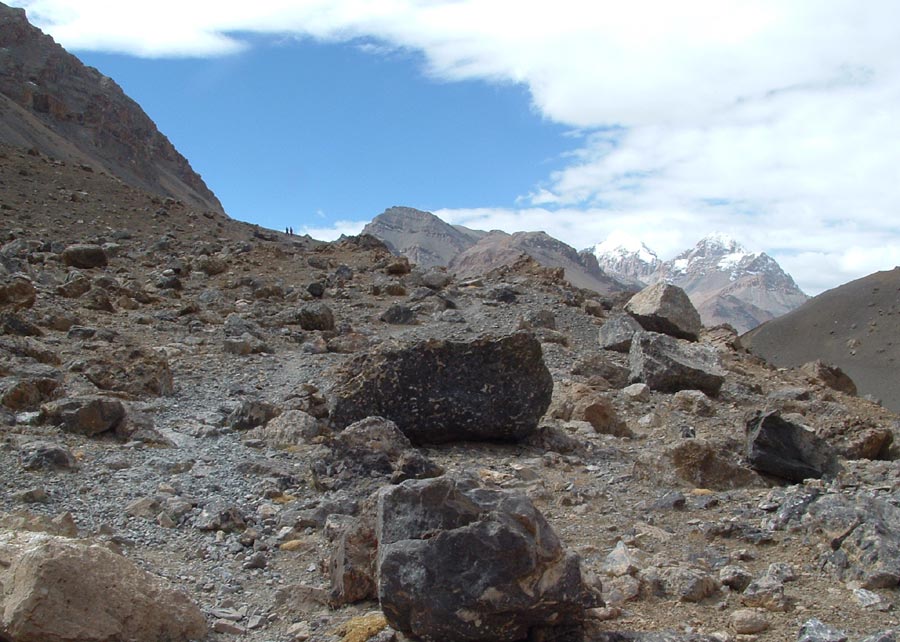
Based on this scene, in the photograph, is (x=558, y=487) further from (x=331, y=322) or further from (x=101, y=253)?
(x=101, y=253)

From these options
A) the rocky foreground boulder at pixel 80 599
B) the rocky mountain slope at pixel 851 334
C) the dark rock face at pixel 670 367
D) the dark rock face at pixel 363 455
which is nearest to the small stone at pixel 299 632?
the rocky foreground boulder at pixel 80 599

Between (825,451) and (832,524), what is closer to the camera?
(832,524)

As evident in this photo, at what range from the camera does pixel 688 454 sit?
6.96 m

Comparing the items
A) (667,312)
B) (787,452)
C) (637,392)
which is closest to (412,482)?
(787,452)

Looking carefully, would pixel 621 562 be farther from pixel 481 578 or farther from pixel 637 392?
pixel 637 392

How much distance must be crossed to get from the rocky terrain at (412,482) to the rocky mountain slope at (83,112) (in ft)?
125

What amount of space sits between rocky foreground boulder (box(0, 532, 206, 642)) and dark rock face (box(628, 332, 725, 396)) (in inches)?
320

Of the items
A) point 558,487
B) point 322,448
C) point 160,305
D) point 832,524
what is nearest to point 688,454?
point 558,487

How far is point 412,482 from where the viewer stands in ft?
13.3

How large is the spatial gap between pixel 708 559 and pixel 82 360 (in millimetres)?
7494

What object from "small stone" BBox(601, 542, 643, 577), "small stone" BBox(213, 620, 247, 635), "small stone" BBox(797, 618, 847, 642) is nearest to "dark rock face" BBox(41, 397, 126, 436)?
"small stone" BBox(213, 620, 247, 635)

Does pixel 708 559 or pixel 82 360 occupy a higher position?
pixel 82 360

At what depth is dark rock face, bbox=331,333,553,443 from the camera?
25.3ft

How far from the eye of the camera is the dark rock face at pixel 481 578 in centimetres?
362
